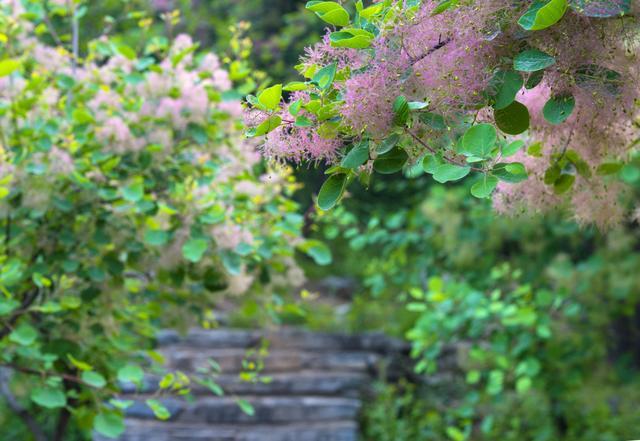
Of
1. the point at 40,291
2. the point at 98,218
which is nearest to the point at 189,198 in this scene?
the point at 98,218

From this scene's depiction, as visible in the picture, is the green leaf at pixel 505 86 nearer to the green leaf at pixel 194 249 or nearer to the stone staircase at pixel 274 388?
the green leaf at pixel 194 249

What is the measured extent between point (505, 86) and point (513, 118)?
0.20 ft

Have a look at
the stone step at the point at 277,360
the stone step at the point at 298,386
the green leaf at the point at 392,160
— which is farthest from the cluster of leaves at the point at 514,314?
the green leaf at the point at 392,160

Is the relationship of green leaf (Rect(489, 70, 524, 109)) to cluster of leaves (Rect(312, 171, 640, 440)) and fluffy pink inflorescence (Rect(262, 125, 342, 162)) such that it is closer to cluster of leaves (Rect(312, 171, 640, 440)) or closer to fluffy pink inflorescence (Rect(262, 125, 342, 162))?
fluffy pink inflorescence (Rect(262, 125, 342, 162))

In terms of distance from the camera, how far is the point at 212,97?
2348 millimetres

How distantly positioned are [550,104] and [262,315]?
6.38 feet

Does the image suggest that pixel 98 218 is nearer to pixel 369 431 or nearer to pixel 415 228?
pixel 415 228

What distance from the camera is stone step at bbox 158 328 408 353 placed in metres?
5.25

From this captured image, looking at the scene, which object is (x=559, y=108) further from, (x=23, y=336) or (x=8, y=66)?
(x=23, y=336)

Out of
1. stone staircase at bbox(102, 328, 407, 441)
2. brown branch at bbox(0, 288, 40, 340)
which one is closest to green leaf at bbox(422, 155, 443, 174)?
brown branch at bbox(0, 288, 40, 340)

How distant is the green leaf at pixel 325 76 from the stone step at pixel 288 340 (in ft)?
14.2

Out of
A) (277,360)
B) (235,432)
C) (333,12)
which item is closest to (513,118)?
(333,12)

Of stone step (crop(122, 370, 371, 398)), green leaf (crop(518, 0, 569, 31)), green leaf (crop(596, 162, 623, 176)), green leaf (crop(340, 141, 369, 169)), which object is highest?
stone step (crop(122, 370, 371, 398))

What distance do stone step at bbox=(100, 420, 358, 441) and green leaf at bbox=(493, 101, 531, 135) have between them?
335cm
